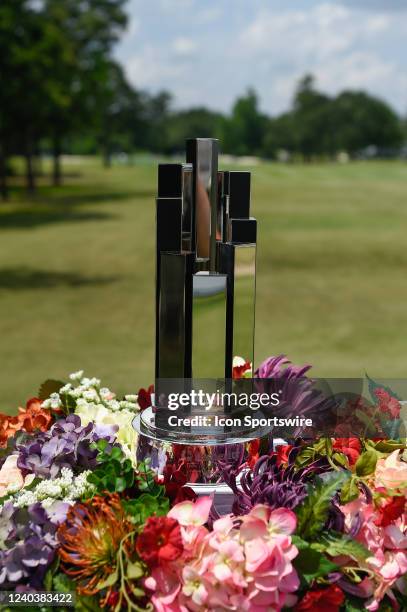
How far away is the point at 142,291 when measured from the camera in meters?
13.5

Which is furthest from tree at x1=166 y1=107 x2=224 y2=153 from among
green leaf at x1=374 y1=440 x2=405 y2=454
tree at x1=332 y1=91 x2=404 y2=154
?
green leaf at x1=374 y1=440 x2=405 y2=454

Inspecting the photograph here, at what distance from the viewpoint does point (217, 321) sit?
1697 millimetres

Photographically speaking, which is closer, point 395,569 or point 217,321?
point 395,569

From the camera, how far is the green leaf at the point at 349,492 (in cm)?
156

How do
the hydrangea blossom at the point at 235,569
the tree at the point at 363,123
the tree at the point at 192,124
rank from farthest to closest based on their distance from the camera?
the tree at the point at 363,123, the tree at the point at 192,124, the hydrangea blossom at the point at 235,569

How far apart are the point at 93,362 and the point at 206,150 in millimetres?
7325

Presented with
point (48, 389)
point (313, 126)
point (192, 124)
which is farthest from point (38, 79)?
point (313, 126)

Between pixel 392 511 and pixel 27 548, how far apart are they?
642 millimetres

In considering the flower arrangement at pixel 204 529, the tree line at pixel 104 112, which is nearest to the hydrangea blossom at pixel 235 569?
the flower arrangement at pixel 204 529

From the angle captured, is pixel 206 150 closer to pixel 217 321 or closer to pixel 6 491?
pixel 217 321

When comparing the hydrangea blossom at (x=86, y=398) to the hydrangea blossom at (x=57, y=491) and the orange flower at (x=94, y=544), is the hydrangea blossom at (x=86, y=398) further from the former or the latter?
the orange flower at (x=94, y=544)

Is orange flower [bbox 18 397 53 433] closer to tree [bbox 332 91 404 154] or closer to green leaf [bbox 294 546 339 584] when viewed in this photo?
green leaf [bbox 294 546 339 584]

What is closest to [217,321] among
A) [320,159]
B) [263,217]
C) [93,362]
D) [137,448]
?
[137,448]

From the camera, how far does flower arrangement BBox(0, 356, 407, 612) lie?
1418 mm
